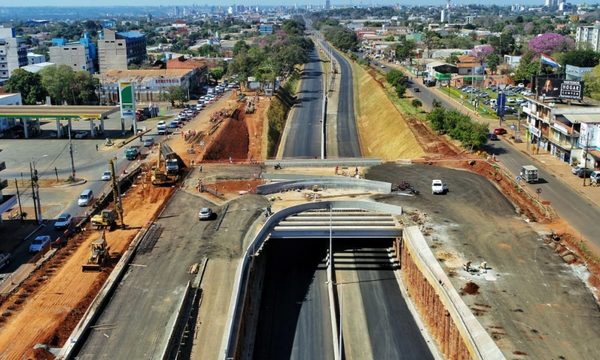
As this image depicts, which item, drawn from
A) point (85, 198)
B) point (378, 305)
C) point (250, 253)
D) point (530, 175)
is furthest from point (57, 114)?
point (530, 175)

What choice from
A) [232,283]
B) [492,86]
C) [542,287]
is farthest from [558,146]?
[492,86]

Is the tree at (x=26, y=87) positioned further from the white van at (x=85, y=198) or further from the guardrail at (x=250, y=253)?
the guardrail at (x=250, y=253)

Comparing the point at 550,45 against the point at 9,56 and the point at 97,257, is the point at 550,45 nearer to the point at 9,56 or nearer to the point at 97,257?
the point at 9,56

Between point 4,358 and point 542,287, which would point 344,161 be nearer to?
point 542,287

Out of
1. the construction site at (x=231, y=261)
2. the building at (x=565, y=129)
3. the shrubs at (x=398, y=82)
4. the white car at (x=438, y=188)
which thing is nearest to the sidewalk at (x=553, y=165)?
the building at (x=565, y=129)

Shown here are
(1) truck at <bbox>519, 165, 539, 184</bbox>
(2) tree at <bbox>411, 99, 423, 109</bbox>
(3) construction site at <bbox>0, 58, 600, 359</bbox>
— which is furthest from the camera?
(2) tree at <bbox>411, 99, 423, 109</bbox>

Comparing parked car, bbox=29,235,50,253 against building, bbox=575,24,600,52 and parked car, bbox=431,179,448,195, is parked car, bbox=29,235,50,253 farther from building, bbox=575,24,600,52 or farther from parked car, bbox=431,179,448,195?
building, bbox=575,24,600,52

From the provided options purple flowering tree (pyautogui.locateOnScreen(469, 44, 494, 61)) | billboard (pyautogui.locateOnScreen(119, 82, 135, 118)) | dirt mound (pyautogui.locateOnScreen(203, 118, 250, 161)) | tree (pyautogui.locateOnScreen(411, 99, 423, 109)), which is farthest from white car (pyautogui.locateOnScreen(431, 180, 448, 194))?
purple flowering tree (pyautogui.locateOnScreen(469, 44, 494, 61))
